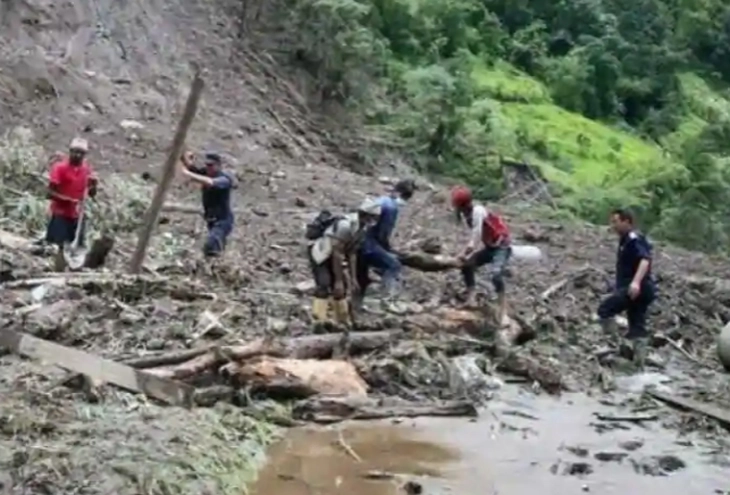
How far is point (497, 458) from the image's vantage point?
9.17m

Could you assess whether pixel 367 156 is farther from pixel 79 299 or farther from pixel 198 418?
pixel 198 418

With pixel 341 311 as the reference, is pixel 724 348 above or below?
above

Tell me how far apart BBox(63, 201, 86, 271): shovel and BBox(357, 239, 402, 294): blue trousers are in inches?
102

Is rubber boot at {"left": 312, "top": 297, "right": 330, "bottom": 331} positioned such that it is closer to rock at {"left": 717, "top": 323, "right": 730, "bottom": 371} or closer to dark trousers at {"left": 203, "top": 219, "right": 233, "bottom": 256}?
dark trousers at {"left": 203, "top": 219, "right": 233, "bottom": 256}

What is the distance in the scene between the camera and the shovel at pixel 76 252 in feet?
42.3

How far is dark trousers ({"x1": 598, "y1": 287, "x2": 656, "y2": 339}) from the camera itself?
41.9 feet

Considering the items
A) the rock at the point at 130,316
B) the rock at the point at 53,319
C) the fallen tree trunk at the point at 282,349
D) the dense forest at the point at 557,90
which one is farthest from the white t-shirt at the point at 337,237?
the dense forest at the point at 557,90

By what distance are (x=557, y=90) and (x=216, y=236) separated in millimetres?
24660

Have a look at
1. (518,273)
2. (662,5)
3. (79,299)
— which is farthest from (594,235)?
(662,5)

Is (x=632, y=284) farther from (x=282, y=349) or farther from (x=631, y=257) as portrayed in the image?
(x=282, y=349)

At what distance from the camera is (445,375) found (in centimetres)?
1102

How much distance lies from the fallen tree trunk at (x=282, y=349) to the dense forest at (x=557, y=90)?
13.1m

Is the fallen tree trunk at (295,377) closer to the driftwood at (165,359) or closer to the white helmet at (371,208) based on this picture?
the driftwood at (165,359)

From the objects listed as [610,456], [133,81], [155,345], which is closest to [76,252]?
[155,345]
